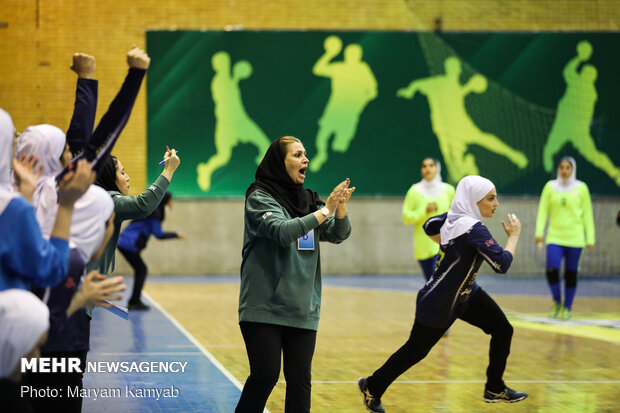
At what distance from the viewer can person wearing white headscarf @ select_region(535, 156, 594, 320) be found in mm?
12734

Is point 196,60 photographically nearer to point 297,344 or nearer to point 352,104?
point 352,104

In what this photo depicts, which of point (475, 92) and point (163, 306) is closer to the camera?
point (163, 306)

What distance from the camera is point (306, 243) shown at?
5.23m

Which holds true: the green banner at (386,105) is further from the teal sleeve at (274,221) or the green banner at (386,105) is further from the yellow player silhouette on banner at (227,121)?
the teal sleeve at (274,221)

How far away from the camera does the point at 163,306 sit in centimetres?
1411

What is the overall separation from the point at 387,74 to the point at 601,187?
555cm

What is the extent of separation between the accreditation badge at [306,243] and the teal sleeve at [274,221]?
14cm

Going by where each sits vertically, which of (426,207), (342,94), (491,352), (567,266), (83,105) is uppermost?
(342,94)

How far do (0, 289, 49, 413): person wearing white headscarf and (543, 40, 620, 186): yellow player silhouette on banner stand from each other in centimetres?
1864

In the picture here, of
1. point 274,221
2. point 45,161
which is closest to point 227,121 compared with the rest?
point 274,221

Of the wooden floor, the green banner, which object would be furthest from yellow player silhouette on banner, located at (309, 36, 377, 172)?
the wooden floor

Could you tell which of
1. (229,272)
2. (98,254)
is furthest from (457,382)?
(229,272)

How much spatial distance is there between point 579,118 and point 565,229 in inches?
348

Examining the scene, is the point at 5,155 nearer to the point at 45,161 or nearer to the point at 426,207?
the point at 45,161
